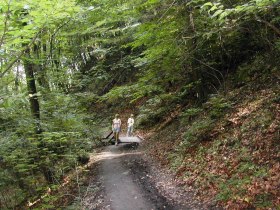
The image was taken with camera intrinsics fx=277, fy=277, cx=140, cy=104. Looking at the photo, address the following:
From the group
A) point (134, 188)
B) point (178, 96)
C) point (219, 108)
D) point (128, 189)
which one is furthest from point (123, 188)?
point (178, 96)

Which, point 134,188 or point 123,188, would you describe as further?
Answer: point 123,188

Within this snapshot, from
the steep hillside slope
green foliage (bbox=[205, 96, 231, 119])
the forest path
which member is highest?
green foliage (bbox=[205, 96, 231, 119])

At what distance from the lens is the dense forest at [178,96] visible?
6414 mm

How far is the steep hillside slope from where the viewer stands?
22.4 feet

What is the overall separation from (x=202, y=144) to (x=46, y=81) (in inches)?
290

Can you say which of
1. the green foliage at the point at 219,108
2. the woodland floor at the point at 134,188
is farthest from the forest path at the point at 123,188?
the green foliage at the point at 219,108

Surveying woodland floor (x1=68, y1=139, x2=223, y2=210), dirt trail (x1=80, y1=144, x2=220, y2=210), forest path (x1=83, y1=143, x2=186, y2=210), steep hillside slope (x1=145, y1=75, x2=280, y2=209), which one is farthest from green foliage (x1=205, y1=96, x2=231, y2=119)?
forest path (x1=83, y1=143, x2=186, y2=210)

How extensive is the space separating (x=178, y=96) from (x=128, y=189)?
7960 millimetres

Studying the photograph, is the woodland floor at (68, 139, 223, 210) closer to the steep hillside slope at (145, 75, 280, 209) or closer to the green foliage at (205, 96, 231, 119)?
the steep hillside slope at (145, 75, 280, 209)

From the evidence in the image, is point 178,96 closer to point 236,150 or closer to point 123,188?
point 123,188

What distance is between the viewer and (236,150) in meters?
8.69

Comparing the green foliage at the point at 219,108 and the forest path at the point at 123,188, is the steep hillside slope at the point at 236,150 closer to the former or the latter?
the green foliage at the point at 219,108

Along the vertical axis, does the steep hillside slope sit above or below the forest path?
above

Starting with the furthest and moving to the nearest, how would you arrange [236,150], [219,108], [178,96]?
[178,96]
[219,108]
[236,150]
